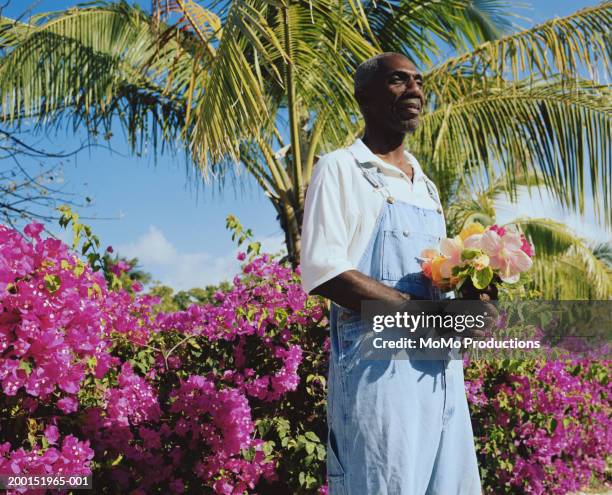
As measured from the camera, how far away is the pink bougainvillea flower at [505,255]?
5.34 ft

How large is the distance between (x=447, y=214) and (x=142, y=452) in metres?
A: 7.92

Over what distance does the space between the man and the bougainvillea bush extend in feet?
3.18

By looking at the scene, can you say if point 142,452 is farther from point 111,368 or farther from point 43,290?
point 43,290

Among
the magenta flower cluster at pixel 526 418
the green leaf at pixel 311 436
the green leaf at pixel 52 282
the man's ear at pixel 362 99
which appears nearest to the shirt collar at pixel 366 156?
the man's ear at pixel 362 99

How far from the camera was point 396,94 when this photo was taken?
175cm

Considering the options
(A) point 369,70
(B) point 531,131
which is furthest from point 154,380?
(B) point 531,131

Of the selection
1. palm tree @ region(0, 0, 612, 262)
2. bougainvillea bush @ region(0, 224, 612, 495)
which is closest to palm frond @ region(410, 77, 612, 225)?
palm tree @ region(0, 0, 612, 262)

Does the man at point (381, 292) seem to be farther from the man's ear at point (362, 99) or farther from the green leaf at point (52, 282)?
the green leaf at point (52, 282)

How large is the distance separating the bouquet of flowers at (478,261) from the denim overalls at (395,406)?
0.25 feet

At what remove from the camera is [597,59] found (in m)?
5.28

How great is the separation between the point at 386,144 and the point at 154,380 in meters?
1.63

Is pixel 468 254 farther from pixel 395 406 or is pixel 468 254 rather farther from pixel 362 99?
pixel 362 99

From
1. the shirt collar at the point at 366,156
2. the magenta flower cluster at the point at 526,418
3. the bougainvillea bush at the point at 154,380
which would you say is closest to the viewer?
the shirt collar at the point at 366,156

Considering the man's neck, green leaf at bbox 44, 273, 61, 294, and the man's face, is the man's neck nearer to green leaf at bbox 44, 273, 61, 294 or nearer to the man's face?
the man's face
